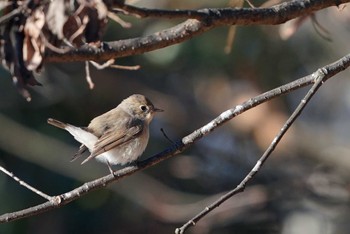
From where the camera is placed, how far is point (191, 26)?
10.4 feet

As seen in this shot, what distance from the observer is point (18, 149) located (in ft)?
26.8

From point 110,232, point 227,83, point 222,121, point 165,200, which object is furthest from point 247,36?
point 222,121

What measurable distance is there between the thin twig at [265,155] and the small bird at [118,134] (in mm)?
2060

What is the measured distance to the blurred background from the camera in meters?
8.17

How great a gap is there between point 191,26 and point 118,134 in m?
2.33

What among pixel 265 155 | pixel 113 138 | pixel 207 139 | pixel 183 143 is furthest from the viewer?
pixel 207 139

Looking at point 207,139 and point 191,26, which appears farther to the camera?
point 207,139

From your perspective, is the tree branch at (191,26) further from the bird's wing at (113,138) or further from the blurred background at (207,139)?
the blurred background at (207,139)

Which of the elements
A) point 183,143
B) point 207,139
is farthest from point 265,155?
point 207,139

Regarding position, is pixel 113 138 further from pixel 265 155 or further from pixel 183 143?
pixel 265 155

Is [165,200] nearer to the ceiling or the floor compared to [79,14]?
nearer to the ceiling

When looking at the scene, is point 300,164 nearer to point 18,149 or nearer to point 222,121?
point 18,149

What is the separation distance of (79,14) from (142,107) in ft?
11.0

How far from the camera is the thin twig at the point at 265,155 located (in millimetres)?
3068
